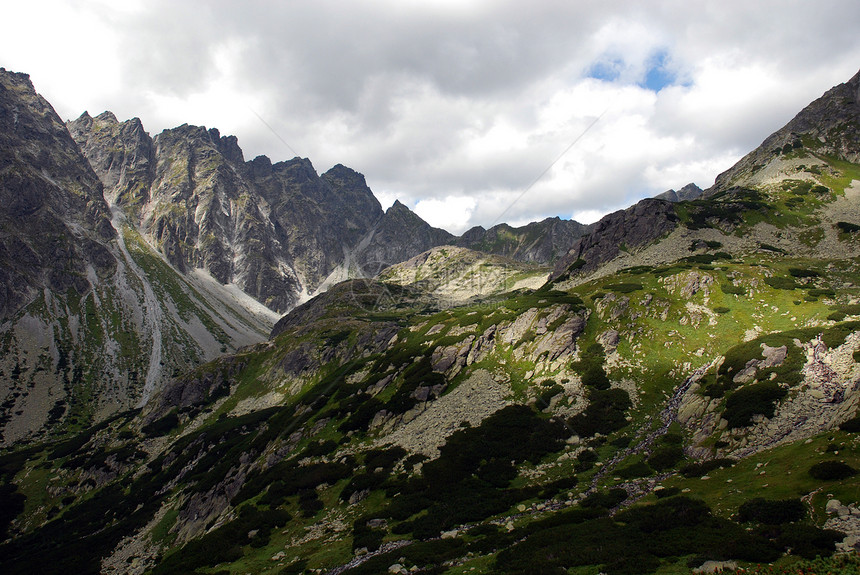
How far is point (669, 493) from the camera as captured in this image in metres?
26.5

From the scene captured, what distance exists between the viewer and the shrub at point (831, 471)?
66.3 ft

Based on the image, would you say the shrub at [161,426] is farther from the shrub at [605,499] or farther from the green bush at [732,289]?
the green bush at [732,289]

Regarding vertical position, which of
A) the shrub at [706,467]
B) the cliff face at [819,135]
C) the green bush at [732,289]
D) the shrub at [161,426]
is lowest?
the shrub at [706,467]

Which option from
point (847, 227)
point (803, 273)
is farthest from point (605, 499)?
point (847, 227)

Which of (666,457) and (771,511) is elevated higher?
(771,511)

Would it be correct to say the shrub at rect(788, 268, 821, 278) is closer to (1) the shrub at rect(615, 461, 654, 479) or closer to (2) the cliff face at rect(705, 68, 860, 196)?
(1) the shrub at rect(615, 461, 654, 479)

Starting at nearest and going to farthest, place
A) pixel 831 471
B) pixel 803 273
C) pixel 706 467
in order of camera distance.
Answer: pixel 831 471 < pixel 706 467 < pixel 803 273

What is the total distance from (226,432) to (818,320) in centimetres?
11362

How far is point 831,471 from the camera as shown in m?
20.6

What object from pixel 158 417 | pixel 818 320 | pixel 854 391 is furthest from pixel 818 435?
pixel 158 417

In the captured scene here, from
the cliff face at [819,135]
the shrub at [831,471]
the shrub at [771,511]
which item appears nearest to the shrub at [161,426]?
the shrub at [771,511]

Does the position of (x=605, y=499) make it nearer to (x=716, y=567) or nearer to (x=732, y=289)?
(x=716, y=567)

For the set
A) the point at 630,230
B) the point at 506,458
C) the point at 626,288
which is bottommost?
the point at 506,458

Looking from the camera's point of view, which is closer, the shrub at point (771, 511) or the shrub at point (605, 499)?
the shrub at point (771, 511)
